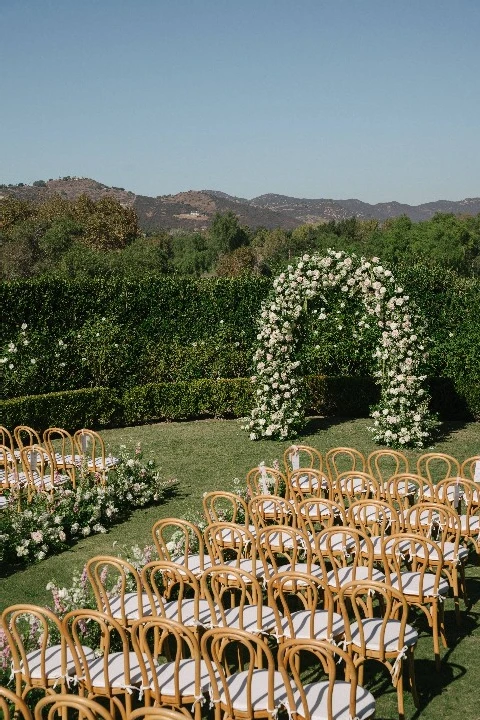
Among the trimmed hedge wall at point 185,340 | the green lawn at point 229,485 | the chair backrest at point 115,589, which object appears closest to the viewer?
the chair backrest at point 115,589

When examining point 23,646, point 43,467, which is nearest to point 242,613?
point 23,646

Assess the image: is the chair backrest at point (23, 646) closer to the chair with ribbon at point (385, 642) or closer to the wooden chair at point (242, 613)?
the wooden chair at point (242, 613)

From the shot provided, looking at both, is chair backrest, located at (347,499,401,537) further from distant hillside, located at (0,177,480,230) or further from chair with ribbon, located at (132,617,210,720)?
distant hillside, located at (0,177,480,230)

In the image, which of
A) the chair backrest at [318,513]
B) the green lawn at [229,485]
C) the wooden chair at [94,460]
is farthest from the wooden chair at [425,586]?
the wooden chair at [94,460]

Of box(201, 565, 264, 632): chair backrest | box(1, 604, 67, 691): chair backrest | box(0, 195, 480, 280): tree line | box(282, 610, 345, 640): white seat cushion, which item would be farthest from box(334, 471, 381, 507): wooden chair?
box(0, 195, 480, 280): tree line

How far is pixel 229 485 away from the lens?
11.8m

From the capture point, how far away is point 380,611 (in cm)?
690

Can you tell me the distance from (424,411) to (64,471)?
6.52m

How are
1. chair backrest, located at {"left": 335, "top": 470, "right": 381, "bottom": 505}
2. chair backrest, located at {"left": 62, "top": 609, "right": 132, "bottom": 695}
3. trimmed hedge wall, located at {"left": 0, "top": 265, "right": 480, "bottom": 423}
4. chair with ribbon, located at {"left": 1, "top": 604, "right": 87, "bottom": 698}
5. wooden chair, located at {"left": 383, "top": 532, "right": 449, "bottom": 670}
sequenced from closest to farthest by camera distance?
chair backrest, located at {"left": 62, "top": 609, "right": 132, "bottom": 695} → chair with ribbon, located at {"left": 1, "top": 604, "right": 87, "bottom": 698} → wooden chair, located at {"left": 383, "top": 532, "right": 449, "bottom": 670} → chair backrest, located at {"left": 335, "top": 470, "right": 381, "bottom": 505} → trimmed hedge wall, located at {"left": 0, "top": 265, "right": 480, "bottom": 423}

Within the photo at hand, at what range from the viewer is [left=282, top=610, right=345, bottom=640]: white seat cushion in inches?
213

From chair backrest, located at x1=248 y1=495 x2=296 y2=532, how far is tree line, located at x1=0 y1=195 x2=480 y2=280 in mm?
34527

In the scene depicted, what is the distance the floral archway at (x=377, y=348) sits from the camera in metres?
13.3

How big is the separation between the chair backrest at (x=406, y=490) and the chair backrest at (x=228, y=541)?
160cm

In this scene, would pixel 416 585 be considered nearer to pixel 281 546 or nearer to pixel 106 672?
pixel 281 546
